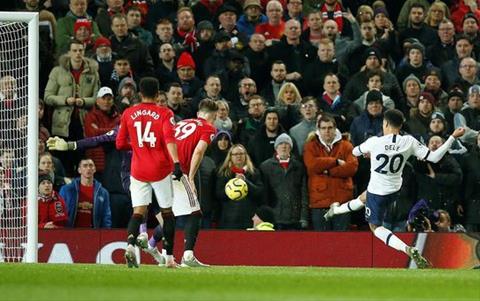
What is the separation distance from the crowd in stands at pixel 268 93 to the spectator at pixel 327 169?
0.8 inches

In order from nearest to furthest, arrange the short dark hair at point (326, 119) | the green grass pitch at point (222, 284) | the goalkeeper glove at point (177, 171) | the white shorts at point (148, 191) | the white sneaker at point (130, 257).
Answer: the green grass pitch at point (222, 284)
the goalkeeper glove at point (177, 171)
the white sneaker at point (130, 257)
the white shorts at point (148, 191)
the short dark hair at point (326, 119)

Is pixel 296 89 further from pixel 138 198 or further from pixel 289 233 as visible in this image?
pixel 138 198

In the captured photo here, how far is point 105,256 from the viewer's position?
19891 mm

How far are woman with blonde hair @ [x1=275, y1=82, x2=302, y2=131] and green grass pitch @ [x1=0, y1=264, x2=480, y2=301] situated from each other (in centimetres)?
525

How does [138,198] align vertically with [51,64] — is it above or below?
below

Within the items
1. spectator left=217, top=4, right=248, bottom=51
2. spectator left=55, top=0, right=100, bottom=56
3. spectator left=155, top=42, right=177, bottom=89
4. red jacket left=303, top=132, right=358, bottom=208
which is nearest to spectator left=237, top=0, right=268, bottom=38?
spectator left=217, top=4, right=248, bottom=51

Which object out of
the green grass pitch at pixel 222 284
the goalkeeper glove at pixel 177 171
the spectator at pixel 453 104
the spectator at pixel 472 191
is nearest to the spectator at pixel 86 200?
the green grass pitch at pixel 222 284

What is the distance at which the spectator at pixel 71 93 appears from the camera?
20.9 meters

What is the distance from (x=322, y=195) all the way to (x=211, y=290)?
7647 millimetres

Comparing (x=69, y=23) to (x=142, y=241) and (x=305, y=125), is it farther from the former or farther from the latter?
(x=142, y=241)

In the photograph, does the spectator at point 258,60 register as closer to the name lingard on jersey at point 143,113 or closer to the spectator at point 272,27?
the spectator at point 272,27

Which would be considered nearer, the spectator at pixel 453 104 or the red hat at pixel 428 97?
the red hat at pixel 428 97

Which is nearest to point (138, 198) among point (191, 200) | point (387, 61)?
point (191, 200)

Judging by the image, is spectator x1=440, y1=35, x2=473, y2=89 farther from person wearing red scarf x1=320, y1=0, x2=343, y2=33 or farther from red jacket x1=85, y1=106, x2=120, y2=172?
red jacket x1=85, y1=106, x2=120, y2=172
